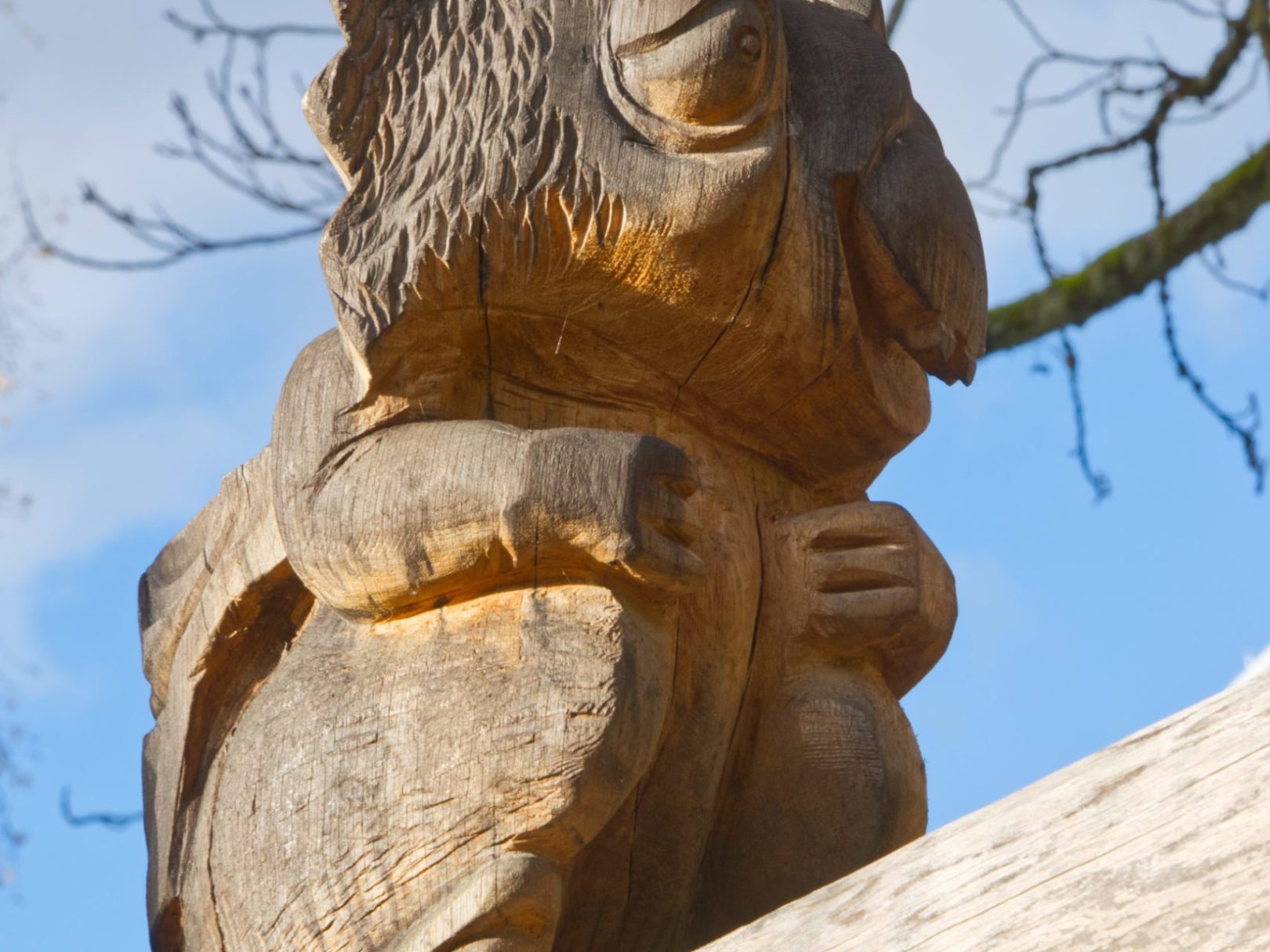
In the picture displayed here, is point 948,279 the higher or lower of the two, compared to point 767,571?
higher

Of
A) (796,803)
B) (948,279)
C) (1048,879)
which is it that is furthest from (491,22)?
(1048,879)

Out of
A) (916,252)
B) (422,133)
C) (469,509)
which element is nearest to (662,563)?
(469,509)

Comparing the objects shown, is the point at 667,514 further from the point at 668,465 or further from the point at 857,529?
the point at 857,529

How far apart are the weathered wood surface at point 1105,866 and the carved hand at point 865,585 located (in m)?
0.58

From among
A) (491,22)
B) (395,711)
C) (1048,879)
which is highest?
(491,22)

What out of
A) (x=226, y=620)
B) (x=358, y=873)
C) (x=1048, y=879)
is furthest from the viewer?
(x=226, y=620)

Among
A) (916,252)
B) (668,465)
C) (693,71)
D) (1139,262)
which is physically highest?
(1139,262)

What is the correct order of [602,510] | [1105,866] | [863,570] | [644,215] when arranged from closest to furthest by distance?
[1105,866] < [602,510] < [644,215] < [863,570]

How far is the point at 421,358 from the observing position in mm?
2076

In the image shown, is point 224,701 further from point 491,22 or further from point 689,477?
point 491,22

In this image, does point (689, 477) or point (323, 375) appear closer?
point (689, 477)

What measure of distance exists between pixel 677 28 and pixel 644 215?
0.22 metres

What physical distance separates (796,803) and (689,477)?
39 cm

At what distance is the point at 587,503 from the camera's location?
187cm
